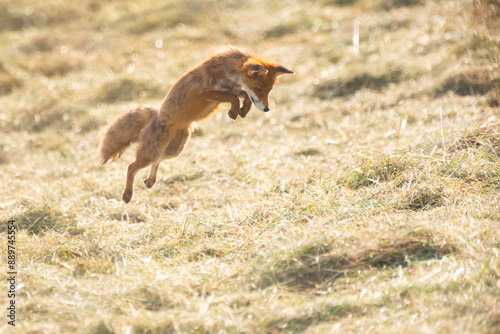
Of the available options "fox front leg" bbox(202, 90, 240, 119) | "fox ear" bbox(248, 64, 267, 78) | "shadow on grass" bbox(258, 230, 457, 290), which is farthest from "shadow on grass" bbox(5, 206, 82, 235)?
"shadow on grass" bbox(258, 230, 457, 290)

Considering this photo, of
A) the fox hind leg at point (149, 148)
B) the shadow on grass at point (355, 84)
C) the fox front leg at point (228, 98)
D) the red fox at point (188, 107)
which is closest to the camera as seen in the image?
the fox front leg at point (228, 98)

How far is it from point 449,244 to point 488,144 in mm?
2334

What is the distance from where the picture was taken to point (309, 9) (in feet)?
50.9

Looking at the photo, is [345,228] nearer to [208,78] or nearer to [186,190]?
[208,78]

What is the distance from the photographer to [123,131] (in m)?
7.41

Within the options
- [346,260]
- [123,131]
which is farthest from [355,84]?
[346,260]

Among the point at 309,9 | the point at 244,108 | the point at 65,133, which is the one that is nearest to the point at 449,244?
the point at 244,108

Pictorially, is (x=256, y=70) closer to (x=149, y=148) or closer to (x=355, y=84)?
(x=149, y=148)

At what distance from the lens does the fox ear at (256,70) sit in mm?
6570

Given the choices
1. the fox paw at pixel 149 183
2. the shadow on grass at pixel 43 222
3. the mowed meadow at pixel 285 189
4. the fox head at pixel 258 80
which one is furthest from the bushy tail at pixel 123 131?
the fox head at pixel 258 80

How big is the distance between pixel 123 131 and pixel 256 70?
1910 millimetres

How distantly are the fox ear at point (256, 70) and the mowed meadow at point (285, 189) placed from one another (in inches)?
51.9

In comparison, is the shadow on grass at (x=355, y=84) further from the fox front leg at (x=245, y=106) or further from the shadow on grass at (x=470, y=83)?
the fox front leg at (x=245, y=106)

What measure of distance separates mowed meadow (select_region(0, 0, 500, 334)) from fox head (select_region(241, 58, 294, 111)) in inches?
40.3
